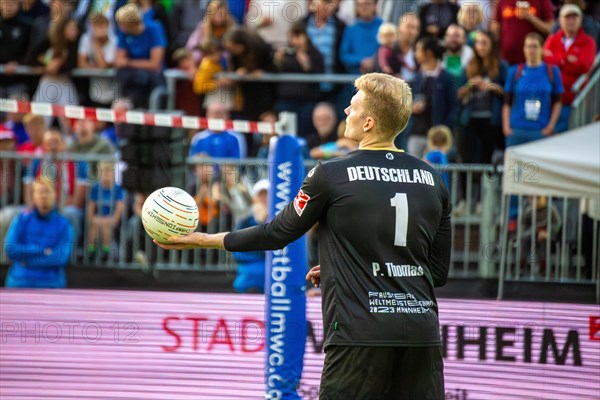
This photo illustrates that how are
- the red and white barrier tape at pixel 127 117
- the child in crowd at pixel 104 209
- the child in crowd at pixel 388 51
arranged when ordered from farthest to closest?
the child in crowd at pixel 388 51 < the child in crowd at pixel 104 209 < the red and white barrier tape at pixel 127 117

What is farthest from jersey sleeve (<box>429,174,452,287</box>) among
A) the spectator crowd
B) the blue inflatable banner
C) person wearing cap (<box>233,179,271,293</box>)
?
the spectator crowd

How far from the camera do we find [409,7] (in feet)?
43.3

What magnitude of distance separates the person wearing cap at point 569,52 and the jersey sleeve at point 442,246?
285 inches

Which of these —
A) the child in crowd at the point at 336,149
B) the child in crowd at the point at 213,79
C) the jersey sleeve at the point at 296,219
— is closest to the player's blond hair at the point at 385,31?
the child in crowd at the point at 336,149

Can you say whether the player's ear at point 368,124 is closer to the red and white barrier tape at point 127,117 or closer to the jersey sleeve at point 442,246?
the jersey sleeve at point 442,246

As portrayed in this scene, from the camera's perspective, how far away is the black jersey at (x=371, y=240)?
4.29 meters

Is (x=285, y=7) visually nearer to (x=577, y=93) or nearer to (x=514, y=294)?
(x=577, y=93)

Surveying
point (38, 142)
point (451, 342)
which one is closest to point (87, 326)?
point (451, 342)

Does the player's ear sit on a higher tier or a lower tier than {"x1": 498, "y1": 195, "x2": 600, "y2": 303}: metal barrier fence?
higher

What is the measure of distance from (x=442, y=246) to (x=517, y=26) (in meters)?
7.84

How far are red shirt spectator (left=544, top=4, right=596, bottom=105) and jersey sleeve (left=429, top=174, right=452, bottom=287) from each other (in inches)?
289

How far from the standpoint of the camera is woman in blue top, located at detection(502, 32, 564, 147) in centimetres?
1116

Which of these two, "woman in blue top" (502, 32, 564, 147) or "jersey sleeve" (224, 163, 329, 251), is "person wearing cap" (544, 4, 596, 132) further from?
"jersey sleeve" (224, 163, 329, 251)

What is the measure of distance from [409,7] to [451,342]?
6834 mm
